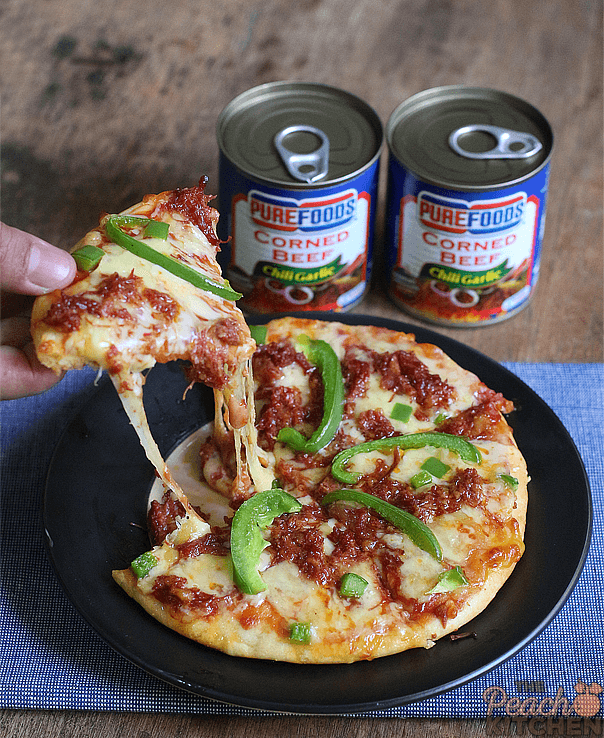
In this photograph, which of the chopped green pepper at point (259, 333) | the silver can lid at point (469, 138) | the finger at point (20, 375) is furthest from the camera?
the silver can lid at point (469, 138)

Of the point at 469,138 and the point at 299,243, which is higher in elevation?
the point at 469,138

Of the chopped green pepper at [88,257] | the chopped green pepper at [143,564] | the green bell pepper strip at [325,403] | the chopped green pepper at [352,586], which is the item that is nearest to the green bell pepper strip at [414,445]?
the green bell pepper strip at [325,403]

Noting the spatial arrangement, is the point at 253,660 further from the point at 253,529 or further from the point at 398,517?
the point at 398,517

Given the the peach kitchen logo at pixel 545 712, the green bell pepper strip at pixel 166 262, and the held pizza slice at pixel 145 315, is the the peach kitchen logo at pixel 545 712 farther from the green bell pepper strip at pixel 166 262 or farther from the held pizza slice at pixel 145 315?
the green bell pepper strip at pixel 166 262

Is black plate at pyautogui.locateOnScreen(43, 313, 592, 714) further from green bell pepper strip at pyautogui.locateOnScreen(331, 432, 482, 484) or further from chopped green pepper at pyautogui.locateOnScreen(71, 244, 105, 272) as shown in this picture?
chopped green pepper at pyautogui.locateOnScreen(71, 244, 105, 272)

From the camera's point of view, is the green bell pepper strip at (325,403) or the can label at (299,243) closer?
the green bell pepper strip at (325,403)

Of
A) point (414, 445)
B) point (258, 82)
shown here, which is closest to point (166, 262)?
point (414, 445)

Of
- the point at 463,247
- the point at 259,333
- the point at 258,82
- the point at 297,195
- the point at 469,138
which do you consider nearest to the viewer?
the point at 259,333

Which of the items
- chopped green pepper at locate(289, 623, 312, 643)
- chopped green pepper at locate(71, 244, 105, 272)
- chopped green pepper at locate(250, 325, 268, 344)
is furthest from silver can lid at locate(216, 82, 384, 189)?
chopped green pepper at locate(289, 623, 312, 643)
